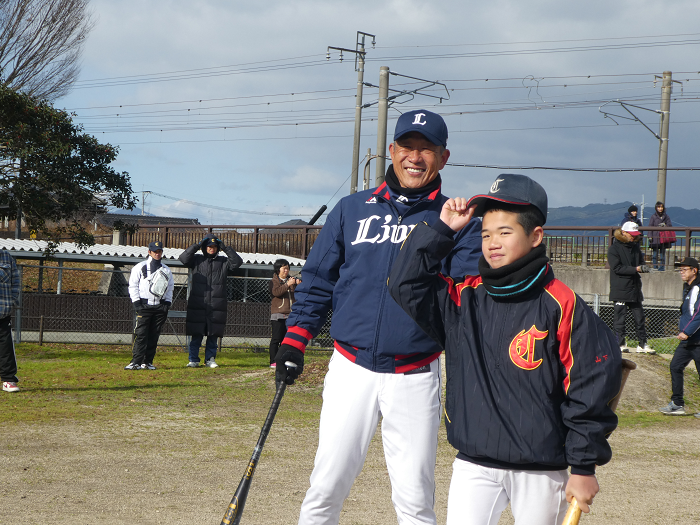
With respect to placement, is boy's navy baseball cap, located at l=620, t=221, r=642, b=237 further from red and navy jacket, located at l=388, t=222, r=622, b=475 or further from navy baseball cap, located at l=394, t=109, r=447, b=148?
red and navy jacket, located at l=388, t=222, r=622, b=475

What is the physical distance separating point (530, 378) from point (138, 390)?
307 inches

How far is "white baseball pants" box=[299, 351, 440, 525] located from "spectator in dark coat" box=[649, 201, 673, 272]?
55.4ft

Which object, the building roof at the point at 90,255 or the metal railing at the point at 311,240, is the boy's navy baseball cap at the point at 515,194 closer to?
the building roof at the point at 90,255

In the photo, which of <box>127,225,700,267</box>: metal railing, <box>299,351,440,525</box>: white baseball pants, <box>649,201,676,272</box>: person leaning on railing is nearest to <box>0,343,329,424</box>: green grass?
<box>299,351,440,525</box>: white baseball pants

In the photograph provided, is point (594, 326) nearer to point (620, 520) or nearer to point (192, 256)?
point (620, 520)

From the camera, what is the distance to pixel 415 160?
3.24 meters

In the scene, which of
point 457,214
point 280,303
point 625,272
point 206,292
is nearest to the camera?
point 457,214

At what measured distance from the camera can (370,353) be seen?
120 inches

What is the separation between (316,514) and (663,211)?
1793cm

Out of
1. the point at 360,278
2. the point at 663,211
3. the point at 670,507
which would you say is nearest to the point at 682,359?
the point at 670,507

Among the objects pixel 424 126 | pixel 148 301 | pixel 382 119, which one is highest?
pixel 382 119

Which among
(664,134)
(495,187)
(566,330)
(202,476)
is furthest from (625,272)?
(664,134)

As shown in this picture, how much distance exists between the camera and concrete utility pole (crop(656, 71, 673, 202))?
22.2 m

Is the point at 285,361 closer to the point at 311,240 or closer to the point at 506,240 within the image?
the point at 506,240
